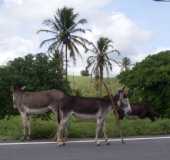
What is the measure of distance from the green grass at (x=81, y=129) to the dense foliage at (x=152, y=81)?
15.1 m

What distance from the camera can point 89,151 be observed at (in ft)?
40.0

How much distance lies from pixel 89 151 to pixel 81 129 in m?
3.47

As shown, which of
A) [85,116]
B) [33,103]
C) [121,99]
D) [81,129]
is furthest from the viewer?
[81,129]

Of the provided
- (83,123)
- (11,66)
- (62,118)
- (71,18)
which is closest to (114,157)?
(62,118)

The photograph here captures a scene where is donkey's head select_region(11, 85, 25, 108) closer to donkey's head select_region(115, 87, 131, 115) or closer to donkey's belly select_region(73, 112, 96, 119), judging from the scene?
donkey's belly select_region(73, 112, 96, 119)

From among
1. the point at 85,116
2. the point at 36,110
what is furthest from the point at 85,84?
the point at 85,116

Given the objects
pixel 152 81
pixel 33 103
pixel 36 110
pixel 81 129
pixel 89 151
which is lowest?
pixel 89 151

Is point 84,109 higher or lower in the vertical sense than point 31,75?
lower

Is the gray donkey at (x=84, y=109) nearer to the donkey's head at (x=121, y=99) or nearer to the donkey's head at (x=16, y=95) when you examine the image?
the donkey's head at (x=121, y=99)

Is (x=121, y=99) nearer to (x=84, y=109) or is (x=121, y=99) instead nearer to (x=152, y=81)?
(x=84, y=109)

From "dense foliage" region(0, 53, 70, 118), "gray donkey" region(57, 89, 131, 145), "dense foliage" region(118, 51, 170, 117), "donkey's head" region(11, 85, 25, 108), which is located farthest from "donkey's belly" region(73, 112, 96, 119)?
"dense foliage" region(118, 51, 170, 117)

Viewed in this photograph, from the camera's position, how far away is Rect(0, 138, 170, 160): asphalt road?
442 inches

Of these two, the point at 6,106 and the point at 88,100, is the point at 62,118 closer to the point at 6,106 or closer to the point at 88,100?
the point at 88,100

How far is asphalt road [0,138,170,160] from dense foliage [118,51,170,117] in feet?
60.8
